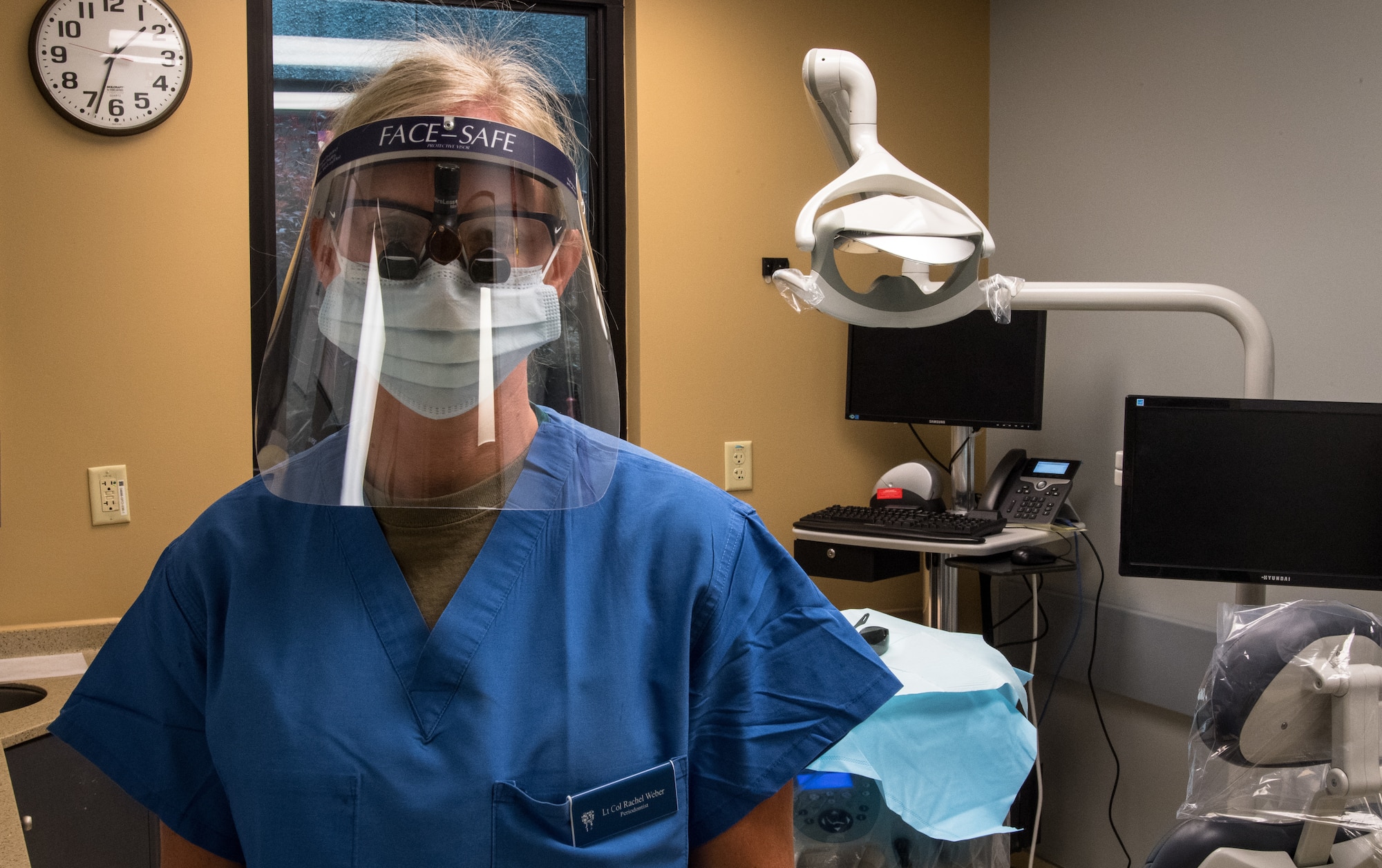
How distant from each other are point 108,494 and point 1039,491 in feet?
7.35

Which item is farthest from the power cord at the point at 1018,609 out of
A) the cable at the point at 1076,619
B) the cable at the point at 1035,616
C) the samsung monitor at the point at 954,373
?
the samsung monitor at the point at 954,373

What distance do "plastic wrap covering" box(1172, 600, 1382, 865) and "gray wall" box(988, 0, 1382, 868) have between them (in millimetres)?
1075

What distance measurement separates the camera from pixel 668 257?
8.88 feet

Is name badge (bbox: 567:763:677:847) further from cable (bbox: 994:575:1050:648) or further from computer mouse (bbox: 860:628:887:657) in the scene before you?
cable (bbox: 994:575:1050:648)

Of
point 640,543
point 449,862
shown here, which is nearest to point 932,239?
point 640,543

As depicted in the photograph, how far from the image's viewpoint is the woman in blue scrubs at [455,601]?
0.76 meters

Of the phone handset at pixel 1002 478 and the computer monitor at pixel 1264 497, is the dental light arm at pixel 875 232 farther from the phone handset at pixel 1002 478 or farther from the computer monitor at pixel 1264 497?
the phone handset at pixel 1002 478

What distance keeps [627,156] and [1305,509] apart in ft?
6.10

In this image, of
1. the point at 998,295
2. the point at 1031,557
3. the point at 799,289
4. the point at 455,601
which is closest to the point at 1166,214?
the point at 1031,557

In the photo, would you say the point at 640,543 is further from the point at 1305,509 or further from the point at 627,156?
the point at 627,156

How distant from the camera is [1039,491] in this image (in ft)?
8.60

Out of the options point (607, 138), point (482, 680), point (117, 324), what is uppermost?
point (607, 138)

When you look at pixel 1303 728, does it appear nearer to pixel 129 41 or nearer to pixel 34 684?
pixel 34 684

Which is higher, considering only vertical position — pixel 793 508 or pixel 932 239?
pixel 932 239
